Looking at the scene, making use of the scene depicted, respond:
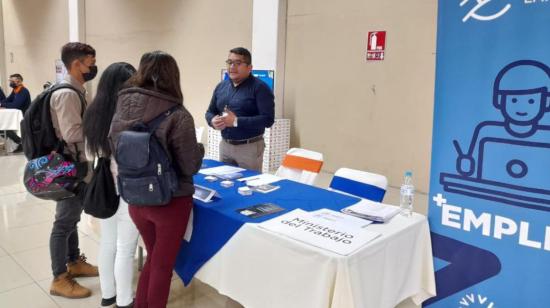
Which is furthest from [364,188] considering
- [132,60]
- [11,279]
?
[132,60]

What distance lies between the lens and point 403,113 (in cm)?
496

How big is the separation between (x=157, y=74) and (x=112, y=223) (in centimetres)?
92

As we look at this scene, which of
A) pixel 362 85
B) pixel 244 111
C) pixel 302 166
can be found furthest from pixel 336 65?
pixel 302 166

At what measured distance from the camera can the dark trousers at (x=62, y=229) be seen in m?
2.54

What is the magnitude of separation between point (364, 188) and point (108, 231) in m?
1.54

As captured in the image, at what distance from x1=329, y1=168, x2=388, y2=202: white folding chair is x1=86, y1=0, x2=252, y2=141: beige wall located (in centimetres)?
417

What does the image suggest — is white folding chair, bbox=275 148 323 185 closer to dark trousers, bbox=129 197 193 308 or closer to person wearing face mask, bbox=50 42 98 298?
dark trousers, bbox=129 197 193 308

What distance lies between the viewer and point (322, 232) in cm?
180

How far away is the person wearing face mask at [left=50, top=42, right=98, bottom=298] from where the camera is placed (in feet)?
7.67

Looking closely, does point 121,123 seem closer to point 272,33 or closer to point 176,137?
point 176,137

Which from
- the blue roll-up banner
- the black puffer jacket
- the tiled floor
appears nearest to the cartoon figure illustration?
the blue roll-up banner

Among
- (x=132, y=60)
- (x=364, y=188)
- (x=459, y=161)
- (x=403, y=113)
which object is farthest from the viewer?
(x=132, y=60)

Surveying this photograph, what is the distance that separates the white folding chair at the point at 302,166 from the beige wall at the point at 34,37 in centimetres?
892

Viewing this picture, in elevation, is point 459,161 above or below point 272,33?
below
